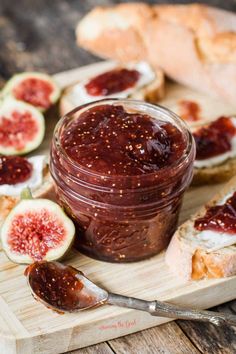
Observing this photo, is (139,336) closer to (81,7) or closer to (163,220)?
(163,220)

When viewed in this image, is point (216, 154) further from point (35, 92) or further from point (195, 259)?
point (35, 92)

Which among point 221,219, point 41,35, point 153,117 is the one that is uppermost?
point 153,117

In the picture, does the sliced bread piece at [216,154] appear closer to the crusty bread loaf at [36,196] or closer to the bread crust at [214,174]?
the bread crust at [214,174]

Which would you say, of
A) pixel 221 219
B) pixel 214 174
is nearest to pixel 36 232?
pixel 221 219

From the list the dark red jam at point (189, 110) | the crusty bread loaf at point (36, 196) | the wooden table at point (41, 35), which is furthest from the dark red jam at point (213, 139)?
the wooden table at point (41, 35)

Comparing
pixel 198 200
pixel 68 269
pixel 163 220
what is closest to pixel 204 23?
pixel 198 200

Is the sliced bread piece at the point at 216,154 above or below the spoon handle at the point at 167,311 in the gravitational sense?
above
